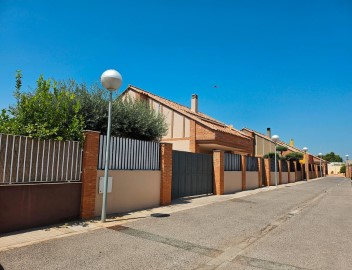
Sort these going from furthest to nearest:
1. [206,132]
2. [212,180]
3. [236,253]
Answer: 1. [206,132]
2. [212,180]
3. [236,253]

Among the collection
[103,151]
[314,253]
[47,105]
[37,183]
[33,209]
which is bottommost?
[314,253]

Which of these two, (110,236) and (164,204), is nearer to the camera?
(110,236)

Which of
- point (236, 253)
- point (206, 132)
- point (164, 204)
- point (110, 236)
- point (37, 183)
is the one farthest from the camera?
point (206, 132)

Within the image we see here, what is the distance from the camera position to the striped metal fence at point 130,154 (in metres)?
8.74

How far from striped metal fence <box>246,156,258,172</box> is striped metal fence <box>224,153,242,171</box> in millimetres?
1614

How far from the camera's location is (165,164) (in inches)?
432

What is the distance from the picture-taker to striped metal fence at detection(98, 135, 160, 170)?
28.7ft

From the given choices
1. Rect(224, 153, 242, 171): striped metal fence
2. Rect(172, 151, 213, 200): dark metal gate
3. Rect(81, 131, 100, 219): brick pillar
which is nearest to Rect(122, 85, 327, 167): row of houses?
Rect(224, 153, 242, 171): striped metal fence

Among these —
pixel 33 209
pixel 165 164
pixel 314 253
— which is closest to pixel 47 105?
pixel 33 209

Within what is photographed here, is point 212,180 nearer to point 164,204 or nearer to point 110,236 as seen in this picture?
point 164,204

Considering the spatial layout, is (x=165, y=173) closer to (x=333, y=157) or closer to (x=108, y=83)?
(x=108, y=83)

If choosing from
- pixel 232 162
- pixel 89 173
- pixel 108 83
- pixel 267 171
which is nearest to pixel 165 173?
pixel 89 173

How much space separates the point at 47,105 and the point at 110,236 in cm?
412

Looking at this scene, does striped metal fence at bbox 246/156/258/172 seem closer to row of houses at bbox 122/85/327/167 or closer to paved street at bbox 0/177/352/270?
row of houses at bbox 122/85/327/167
